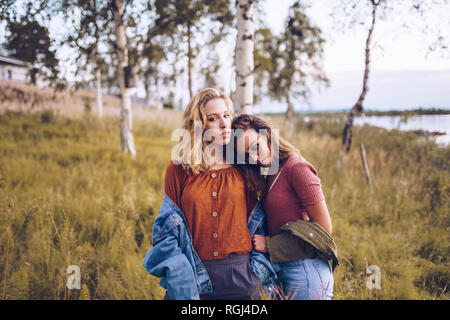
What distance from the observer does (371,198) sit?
448cm

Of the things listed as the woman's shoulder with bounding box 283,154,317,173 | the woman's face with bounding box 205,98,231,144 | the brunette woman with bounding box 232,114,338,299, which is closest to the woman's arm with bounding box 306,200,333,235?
the brunette woman with bounding box 232,114,338,299

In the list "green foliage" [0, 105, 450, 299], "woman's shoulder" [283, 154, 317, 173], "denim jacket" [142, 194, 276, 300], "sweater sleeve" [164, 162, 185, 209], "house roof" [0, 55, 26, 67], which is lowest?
"green foliage" [0, 105, 450, 299]

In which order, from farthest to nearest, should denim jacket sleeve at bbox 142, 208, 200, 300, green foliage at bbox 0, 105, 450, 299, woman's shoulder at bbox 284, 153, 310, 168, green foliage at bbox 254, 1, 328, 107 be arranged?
green foliage at bbox 254, 1, 328, 107
green foliage at bbox 0, 105, 450, 299
woman's shoulder at bbox 284, 153, 310, 168
denim jacket sleeve at bbox 142, 208, 200, 300

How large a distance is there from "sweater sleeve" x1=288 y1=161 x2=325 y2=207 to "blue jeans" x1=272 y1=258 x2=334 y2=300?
37 centimetres

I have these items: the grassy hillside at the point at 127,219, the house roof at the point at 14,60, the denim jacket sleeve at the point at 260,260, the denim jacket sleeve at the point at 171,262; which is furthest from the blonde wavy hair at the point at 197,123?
the house roof at the point at 14,60

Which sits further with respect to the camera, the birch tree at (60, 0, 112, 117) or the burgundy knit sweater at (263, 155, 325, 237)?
the birch tree at (60, 0, 112, 117)

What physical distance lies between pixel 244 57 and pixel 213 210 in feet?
7.05

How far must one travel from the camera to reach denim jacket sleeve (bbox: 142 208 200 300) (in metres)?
1.38

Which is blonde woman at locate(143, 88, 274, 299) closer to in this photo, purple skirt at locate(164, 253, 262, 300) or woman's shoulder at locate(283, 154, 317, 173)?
purple skirt at locate(164, 253, 262, 300)

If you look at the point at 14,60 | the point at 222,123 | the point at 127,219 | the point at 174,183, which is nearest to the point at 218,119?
the point at 222,123

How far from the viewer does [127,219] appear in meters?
3.69

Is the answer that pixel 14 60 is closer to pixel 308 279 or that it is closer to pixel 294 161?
pixel 294 161

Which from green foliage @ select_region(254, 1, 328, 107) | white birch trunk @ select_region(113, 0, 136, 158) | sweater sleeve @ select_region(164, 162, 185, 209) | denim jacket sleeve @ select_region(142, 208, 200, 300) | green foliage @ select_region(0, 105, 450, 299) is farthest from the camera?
green foliage @ select_region(254, 1, 328, 107)

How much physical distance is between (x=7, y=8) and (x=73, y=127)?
449 centimetres
